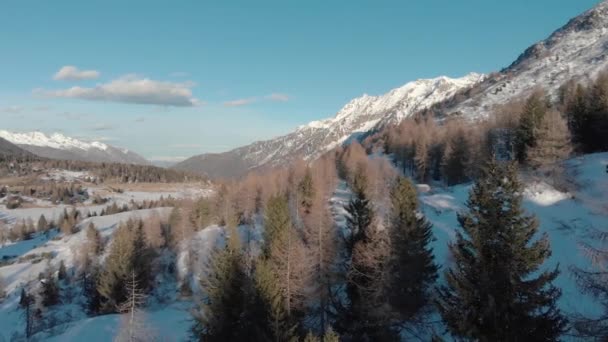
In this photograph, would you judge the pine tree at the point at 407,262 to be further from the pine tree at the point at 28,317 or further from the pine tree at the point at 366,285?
the pine tree at the point at 28,317

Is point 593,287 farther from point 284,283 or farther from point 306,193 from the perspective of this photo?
point 306,193

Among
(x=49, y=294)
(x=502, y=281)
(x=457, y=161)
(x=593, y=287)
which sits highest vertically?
(x=457, y=161)

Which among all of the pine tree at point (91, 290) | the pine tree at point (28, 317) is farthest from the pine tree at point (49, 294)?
the pine tree at point (91, 290)

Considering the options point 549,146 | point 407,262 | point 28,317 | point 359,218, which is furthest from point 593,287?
point 28,317

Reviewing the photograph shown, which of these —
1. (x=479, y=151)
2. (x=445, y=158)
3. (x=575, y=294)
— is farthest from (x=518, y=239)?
(x=445, y=158)

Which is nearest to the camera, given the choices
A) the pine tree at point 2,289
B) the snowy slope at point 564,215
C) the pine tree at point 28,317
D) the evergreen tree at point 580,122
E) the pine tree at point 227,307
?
→ the pine tree at point 227,307

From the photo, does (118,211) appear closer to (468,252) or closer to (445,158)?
(445,158)
